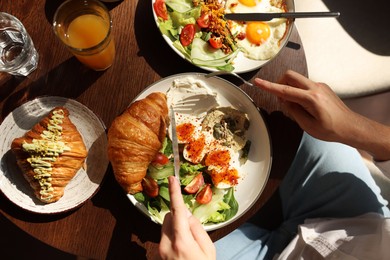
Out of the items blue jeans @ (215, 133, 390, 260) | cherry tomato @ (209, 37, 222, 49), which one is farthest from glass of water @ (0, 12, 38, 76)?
blue jeans @ (215, 133, 390, 260)

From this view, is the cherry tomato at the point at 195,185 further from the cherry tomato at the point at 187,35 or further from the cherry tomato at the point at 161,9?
the cherry tomato at the point at 161,9

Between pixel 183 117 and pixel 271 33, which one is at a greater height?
pixel 271 33

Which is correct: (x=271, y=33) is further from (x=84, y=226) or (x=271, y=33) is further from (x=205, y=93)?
(x=84, y=226)

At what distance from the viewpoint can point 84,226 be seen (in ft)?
4.68

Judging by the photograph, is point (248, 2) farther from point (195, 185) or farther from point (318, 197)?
point (318, 197)

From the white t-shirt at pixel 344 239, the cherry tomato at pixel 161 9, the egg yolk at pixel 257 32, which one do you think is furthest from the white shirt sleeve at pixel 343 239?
the cherry tomato at pixel 161 9

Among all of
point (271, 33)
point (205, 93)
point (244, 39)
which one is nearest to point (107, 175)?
point (205, 93)

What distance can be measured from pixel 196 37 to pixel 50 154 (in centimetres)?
73

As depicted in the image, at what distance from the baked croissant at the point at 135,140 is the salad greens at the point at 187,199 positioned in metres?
0.06

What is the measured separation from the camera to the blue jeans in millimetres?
1722

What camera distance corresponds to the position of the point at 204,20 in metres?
1.58

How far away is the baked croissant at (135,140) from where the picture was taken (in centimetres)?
137

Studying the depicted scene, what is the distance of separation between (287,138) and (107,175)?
2.42ft

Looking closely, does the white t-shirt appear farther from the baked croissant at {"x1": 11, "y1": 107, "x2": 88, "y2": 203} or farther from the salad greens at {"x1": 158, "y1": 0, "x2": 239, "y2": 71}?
the baked croissant at {"x1": 11, "y1": 107, "x2": 88, "y2": 203}
